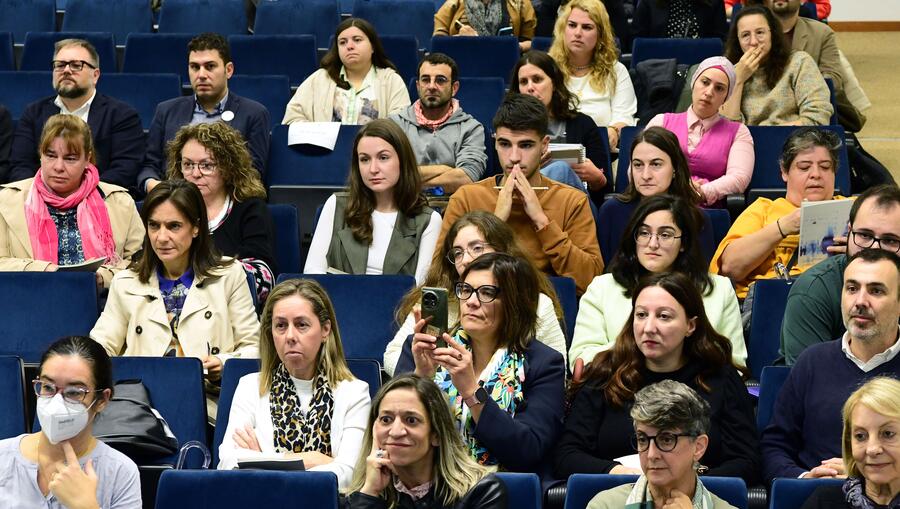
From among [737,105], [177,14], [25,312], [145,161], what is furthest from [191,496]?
[177,14]

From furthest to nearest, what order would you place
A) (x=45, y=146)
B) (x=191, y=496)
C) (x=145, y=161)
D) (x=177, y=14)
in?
(x=177, y=14) < (x=145, y=161) < (x=45, y=146) < (x=191, y=496)

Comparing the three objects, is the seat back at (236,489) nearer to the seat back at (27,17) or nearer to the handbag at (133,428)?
the handbag at (133,428)

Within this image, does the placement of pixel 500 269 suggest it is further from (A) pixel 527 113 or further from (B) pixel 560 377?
(A) pixel 527 113

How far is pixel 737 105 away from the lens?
532 centimetres

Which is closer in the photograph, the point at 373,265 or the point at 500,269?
the point at 500,269

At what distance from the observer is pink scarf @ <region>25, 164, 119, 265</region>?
4441 millimetres

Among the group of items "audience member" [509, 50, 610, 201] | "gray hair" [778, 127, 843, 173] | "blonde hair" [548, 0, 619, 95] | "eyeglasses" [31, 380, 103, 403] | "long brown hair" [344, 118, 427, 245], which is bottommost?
"eyeglasses" [31, 380, 103, 403]

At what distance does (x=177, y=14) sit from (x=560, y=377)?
4.32 meters

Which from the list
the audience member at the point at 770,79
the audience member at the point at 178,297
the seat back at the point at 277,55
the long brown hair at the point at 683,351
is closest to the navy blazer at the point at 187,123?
the seat back at the point at 277,55

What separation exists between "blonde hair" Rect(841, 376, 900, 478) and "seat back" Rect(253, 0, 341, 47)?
454 cm

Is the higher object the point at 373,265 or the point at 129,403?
the point at 373,265

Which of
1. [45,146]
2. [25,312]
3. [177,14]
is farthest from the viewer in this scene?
[177,14]

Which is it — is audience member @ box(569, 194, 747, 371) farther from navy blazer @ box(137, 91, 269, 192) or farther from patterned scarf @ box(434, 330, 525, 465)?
navy blazer @ box(137, 91, 269, 192)

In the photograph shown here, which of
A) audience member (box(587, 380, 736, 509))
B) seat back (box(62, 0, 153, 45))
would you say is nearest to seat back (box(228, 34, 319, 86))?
seat back (box(62, 0, 153, 45))
